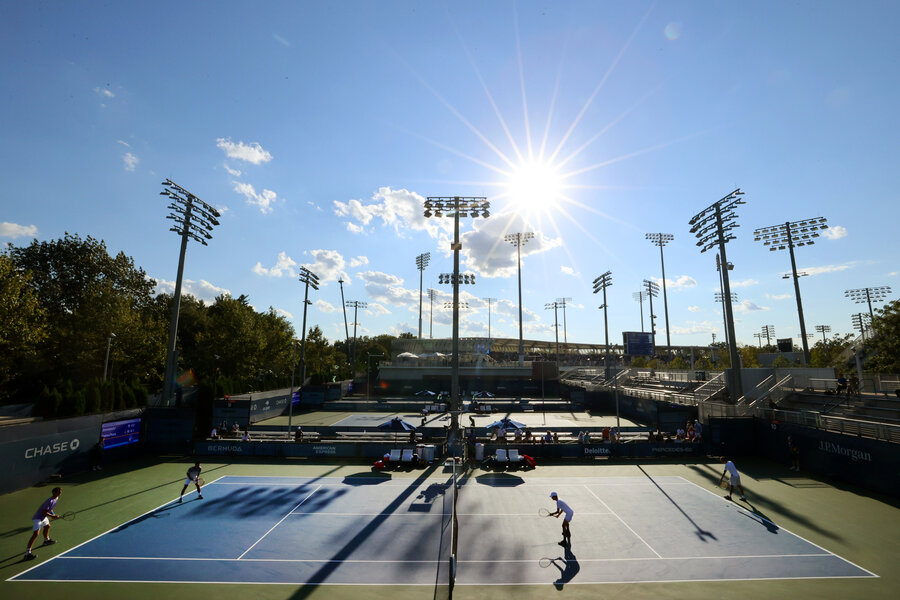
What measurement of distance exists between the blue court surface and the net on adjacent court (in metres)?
0.07

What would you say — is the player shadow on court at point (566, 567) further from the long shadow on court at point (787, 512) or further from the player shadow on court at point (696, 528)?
the long shadow on court at point (787, 512)

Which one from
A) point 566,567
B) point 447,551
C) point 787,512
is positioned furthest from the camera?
point 787,512

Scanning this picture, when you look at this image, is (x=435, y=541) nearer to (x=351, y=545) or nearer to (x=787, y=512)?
(x=351, y=545)

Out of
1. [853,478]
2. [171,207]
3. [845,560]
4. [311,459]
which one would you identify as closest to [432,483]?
[311,459]

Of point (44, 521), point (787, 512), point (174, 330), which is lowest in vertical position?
point (787, 512)

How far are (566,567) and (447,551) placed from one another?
329 centimetres

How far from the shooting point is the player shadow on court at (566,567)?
33.4 ft

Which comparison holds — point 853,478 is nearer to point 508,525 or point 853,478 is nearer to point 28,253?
point 508,525

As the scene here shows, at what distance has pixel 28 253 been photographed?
45250mm

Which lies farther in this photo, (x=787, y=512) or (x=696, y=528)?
(x=787, y=512)

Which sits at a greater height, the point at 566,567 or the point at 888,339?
the point at 888,339

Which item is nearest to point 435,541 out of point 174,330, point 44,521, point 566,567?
point 566,567

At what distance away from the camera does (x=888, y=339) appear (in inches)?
1276

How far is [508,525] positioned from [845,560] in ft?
29.9
